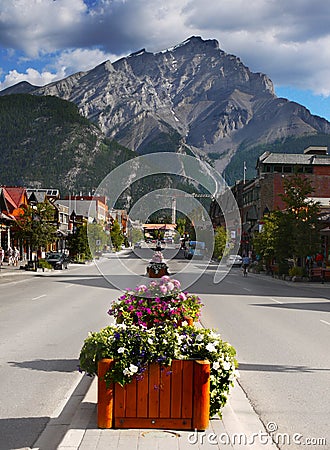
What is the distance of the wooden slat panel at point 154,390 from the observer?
665 centimetres

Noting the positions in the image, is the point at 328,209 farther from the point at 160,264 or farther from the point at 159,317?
the point at 159,317

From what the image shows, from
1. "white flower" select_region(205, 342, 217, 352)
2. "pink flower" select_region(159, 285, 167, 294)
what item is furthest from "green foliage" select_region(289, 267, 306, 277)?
"white flower" select_region(205, 342, 217, 352)

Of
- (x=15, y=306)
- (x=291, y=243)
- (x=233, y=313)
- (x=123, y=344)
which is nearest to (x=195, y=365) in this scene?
(x=123, y=344)

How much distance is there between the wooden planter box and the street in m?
0.96

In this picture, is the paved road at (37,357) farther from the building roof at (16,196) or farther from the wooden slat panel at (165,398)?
the building roof at (16,196)

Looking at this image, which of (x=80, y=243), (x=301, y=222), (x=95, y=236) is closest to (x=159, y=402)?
(x=301, y=222)

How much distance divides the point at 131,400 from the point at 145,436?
443mm

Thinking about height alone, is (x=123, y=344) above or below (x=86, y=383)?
above

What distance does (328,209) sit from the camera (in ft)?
185

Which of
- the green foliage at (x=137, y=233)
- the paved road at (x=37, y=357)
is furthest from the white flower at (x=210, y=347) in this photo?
the green foliage at (x=137, y=233)

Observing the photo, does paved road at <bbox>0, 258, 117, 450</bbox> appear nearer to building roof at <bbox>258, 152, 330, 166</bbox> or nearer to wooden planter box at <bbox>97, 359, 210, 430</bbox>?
wooden planter box at <bbox>97, 359, 210, 430</bbox>

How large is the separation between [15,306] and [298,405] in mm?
15568

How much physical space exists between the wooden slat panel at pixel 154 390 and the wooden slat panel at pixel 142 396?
0.14ft

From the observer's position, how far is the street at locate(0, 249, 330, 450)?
25.9 ft
